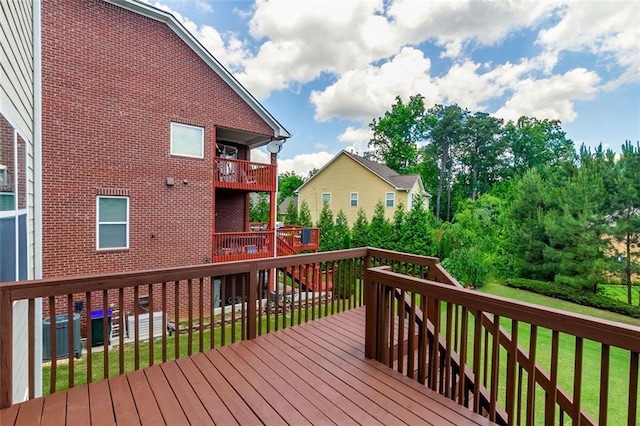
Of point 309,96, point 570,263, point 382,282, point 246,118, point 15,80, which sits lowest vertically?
point 570,263

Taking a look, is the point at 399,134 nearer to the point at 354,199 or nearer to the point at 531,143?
the point at 354,199

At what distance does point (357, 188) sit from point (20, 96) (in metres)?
18.7

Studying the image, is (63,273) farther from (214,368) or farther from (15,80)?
(214,368)

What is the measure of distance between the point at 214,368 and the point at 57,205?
21.7 feet

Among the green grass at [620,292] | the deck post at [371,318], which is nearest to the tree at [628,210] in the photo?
the green grass at [620,292]

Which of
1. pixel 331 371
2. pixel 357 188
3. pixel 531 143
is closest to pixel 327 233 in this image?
pixel 357 188

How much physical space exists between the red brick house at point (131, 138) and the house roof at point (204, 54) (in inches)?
1.1

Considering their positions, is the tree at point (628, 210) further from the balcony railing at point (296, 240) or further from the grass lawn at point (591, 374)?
the balcony railing at point (296, 240)

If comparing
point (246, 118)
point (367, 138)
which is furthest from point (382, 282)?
point (367, 138)

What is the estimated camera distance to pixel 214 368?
9.38ft

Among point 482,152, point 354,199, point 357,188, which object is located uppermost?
point 482,152

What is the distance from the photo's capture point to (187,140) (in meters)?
8.84

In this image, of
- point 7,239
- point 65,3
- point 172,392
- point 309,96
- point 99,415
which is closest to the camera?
point 99,415

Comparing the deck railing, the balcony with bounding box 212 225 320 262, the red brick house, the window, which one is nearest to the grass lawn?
the deck railing
